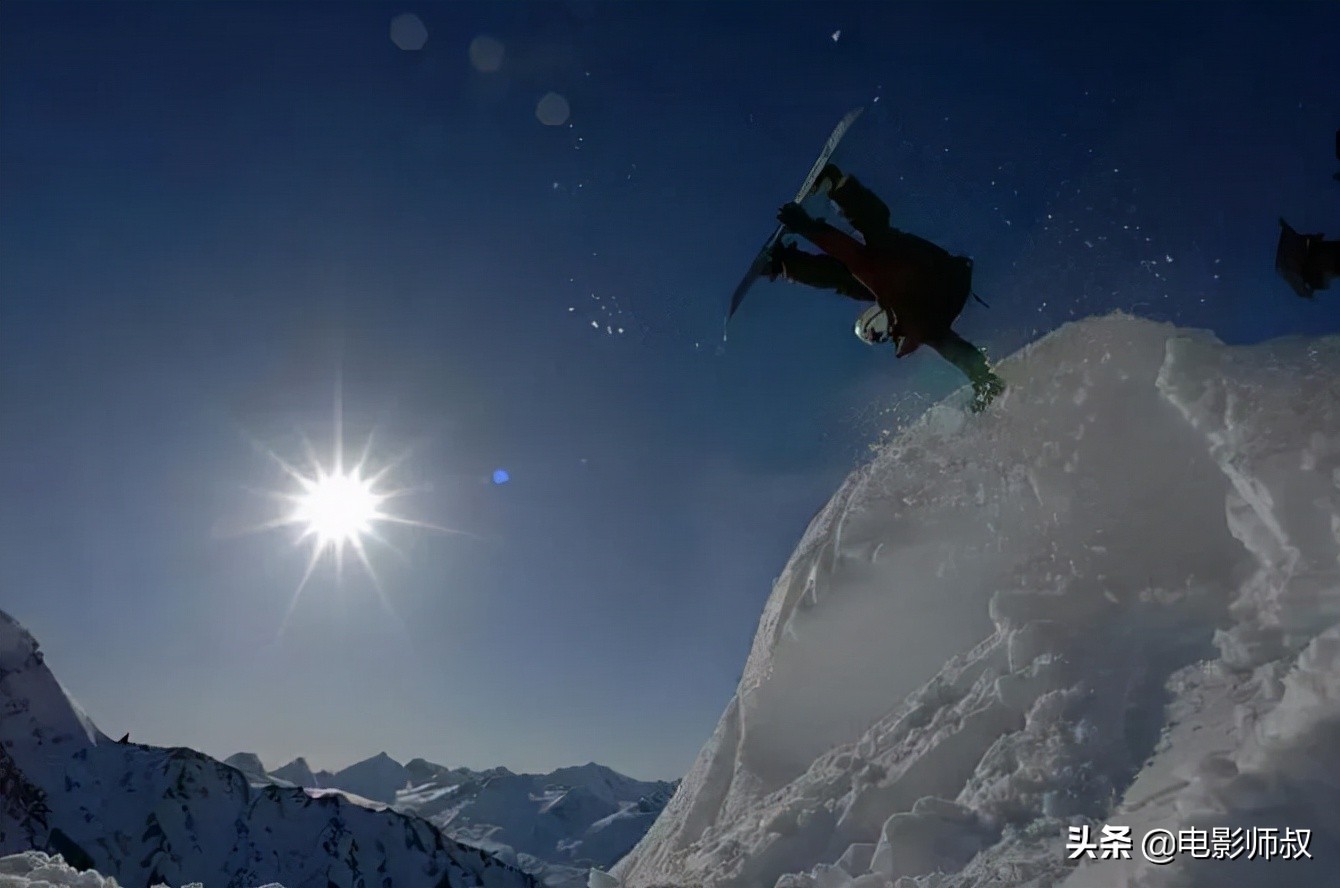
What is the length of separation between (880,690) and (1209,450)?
4352 millimetres

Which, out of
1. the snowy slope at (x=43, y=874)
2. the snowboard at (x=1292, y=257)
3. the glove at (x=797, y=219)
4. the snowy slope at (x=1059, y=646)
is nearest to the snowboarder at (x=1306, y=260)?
the snowboard at (x=1292, y=257)

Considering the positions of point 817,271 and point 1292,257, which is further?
point 817,271

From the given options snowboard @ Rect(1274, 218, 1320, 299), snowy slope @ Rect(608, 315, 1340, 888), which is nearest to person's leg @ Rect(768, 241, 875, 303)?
snowy slope @ Rect(608, 315, 1340, 888)

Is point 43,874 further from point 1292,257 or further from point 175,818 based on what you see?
point 175,818

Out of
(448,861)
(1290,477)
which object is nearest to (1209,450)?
(1290,477)

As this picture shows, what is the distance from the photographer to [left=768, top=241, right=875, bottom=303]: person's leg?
32.4 ft

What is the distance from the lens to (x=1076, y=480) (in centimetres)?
852

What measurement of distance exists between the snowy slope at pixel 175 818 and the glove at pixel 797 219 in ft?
601

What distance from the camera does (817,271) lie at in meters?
9.96

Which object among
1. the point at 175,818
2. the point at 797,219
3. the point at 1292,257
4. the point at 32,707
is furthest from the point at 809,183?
the point at 32,707

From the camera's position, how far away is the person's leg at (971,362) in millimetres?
9727

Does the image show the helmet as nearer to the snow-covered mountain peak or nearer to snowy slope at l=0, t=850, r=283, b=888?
snowy slope at l=0, t=850, r=283, b=888

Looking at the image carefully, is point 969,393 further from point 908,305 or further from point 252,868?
point 252,868

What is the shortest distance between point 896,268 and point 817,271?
1164 millimetres
